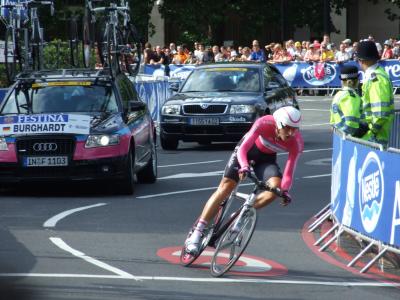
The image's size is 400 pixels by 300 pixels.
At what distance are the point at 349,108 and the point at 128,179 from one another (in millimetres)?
3989

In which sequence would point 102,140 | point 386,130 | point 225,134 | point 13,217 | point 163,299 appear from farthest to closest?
point 225,134
point 102,140
point 13,217
point 386,130
point 163,299

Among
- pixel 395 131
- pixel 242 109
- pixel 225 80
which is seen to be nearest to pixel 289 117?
pixel 395 131

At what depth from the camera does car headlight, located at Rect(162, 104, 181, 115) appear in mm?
23266

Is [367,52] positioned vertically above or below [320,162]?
above

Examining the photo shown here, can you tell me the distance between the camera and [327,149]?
23.2 m

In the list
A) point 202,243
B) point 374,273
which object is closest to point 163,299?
point 202,243

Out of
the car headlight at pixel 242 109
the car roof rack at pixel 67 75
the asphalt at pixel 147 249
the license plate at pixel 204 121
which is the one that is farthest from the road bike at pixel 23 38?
the asphalt at pixel 147 249

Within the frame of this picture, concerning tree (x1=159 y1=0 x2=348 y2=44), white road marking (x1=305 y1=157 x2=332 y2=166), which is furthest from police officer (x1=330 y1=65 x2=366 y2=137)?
tree (x1=159 y1=0 x2=348 y2=44)

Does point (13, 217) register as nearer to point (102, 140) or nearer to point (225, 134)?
point (102, 140)

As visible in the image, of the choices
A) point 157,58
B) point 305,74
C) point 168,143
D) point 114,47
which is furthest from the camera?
point 157,58

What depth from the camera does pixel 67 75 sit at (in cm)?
1709

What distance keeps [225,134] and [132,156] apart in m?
6.96

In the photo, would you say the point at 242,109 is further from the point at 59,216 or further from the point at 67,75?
the point at 59,216

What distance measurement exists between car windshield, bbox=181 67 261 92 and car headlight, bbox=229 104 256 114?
36.0 inches
